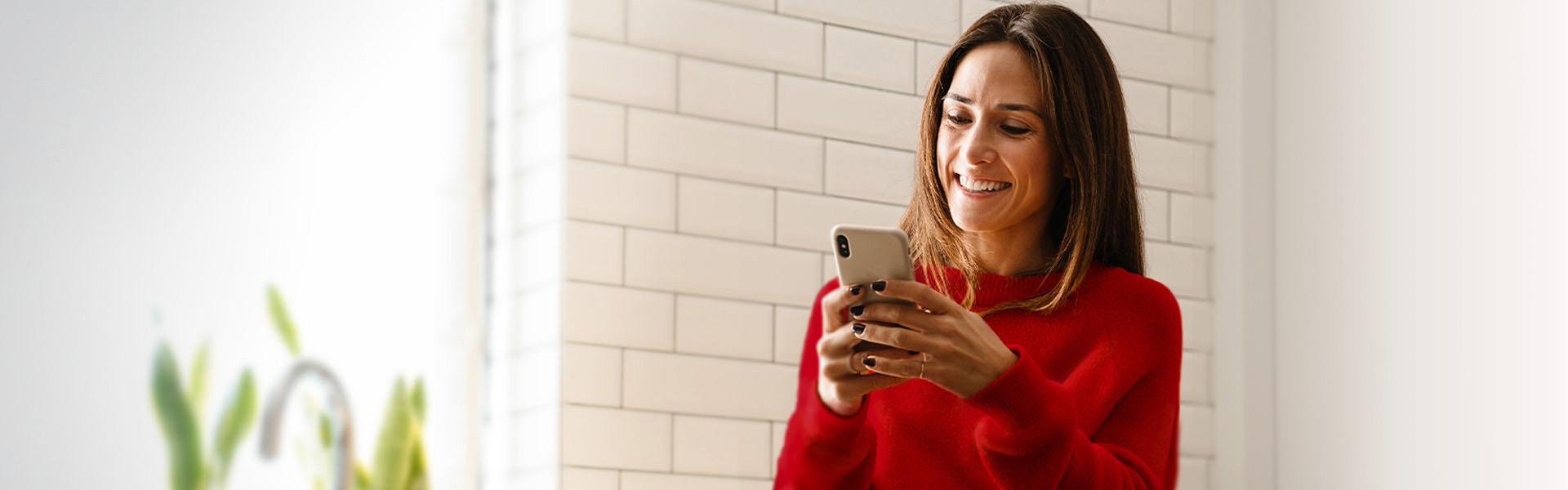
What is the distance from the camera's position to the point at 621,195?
6.27 ft

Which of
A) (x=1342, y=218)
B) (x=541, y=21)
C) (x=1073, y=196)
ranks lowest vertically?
(x=1073, y=196)

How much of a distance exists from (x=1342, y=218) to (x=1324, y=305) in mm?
133

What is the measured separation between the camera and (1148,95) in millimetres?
2307

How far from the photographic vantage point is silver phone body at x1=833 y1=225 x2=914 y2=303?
0.93 meters

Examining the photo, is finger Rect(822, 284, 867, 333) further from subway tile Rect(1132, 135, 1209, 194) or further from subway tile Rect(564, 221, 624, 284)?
subway tile Rect(1132, 135, 1209, 194)

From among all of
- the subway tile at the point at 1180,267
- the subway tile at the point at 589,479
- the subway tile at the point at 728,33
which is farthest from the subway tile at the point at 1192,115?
the subway tile at the point at 589,479

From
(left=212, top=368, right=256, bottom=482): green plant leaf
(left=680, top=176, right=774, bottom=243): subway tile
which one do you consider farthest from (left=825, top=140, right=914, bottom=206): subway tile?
(left=212, top=368, right=256, bottom=482): green plant leaf

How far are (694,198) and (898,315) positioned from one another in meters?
1.06

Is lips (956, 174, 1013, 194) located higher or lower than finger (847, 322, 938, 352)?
higher

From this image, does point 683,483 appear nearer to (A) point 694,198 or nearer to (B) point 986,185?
(A) point 694,198

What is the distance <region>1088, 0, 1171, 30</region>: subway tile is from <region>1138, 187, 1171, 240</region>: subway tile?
260 millimetres

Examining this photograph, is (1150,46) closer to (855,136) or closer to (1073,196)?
(855,136)

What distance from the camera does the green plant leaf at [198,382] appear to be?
6.39ft

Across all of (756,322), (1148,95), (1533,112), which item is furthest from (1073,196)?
(1148,95)
